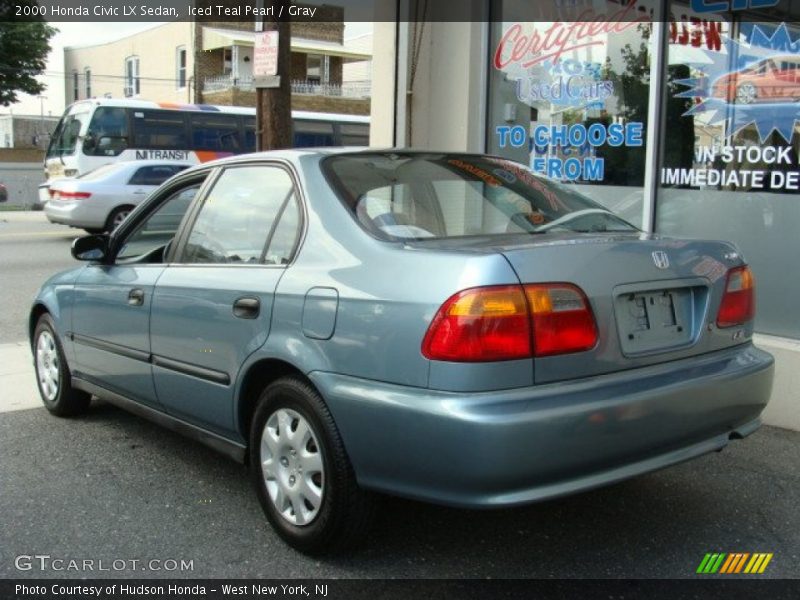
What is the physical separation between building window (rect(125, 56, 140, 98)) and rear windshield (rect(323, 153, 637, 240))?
130 ft

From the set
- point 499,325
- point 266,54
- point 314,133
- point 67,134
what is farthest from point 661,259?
point 314,133

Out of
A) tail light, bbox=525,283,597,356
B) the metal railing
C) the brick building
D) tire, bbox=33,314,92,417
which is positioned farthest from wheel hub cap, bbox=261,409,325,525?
the brick building

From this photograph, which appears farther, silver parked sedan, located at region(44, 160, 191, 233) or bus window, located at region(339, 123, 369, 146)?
bus window, located at region(339, 123, 369, 146)

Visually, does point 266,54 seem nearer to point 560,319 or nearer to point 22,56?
point 560,319

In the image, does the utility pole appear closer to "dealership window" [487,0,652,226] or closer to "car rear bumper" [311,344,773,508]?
"dealership window" [487,0,652,226]

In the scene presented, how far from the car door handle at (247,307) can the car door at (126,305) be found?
809 mm

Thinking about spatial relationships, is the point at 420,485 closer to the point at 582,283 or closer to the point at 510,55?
the point at 582,283

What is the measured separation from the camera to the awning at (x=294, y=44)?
112ft

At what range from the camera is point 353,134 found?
82.2 feet

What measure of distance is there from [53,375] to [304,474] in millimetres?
2717

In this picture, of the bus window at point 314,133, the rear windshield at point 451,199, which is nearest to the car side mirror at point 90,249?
the rear windshield at point 451,199

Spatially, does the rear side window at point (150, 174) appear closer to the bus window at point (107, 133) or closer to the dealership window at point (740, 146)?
the bus window at point (107, 133)

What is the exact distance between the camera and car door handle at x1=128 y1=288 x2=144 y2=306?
4238mm

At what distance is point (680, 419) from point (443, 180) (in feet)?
4.83
